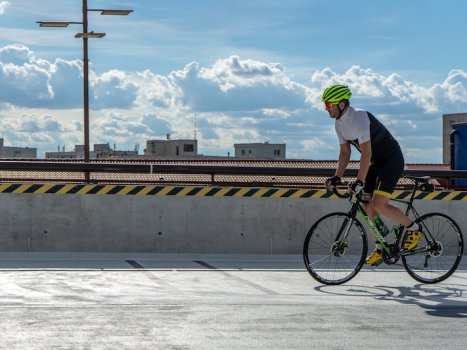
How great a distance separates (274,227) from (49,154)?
148 m

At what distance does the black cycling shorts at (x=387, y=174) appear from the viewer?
974cm

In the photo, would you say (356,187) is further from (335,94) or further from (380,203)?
(335,94)

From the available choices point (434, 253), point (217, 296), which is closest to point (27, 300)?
point (217, 296)

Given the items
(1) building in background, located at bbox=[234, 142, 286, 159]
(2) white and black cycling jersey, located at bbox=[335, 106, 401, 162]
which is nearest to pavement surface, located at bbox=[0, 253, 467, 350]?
(2) white and black cycling jersey, located at bbox=[335, 106, 401, 162]

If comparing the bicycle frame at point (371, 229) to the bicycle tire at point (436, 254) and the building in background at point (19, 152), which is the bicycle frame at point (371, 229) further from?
the building in background at point (19, 152)

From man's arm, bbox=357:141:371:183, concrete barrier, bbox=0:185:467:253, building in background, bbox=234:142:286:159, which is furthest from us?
building in background, bbox=234:142:286:159

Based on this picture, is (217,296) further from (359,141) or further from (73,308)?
(359,141)

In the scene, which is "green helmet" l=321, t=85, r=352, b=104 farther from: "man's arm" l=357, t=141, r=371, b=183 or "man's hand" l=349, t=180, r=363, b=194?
"man's hand" l=349, t=180, r=363, b=194

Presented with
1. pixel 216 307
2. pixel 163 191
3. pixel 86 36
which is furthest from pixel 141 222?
pixel 86 36

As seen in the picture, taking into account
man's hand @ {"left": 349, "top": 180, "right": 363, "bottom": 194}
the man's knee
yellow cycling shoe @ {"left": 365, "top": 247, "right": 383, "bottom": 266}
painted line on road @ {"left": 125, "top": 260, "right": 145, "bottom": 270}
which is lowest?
painted line on road @ {"left": 125, "top": 260, "right": 145, "bottom": 270}

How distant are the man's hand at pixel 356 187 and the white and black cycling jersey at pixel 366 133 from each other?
37 cm

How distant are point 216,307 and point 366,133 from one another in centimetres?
258

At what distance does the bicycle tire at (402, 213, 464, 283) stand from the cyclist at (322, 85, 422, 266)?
0.71 ft

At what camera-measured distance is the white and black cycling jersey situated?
9.54 metres
